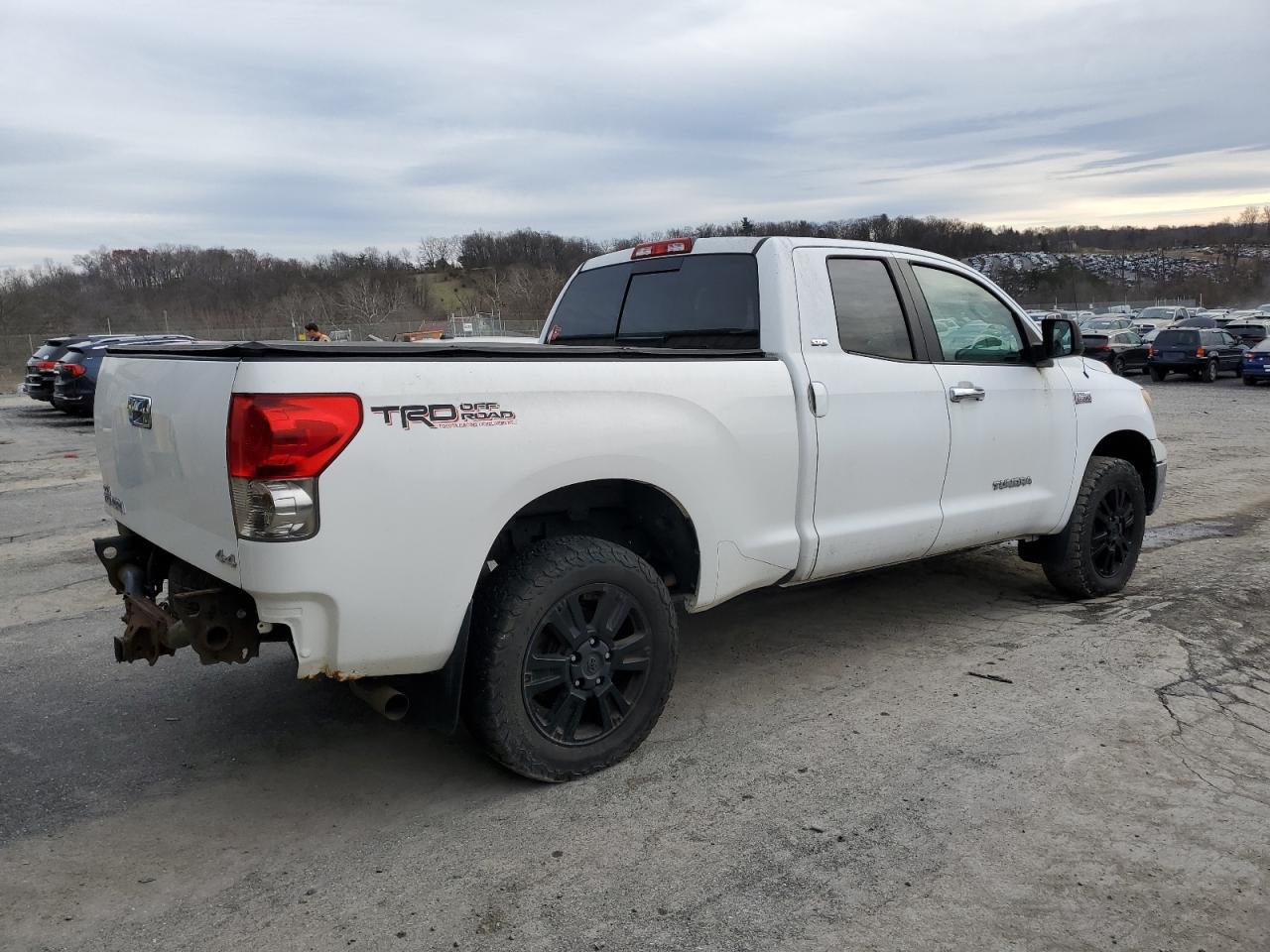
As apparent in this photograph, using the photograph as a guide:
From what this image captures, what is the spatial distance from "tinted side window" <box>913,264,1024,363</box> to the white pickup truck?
0.05 ft

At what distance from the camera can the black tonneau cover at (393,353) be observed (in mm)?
3119

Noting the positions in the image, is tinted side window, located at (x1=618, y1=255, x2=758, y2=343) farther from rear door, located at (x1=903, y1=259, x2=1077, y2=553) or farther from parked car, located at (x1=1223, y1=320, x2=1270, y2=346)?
parked car, located at (x1=1223, y1=320, x2=1270, y2=346)

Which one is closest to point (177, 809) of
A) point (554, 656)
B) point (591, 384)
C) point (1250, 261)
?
point (554, 656)

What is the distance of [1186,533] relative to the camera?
8102mm

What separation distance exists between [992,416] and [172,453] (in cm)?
381

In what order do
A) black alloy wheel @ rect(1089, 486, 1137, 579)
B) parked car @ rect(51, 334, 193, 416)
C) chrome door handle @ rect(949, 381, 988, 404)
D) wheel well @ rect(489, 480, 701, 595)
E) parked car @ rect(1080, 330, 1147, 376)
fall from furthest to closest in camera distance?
parked car @ rect(1080, 330, 1147, 376)
parked car @ rect(51, 334, 193, 416)
black alloy wheel @ rect(1089, 486, 1137, 579)
chrome door handle @ rect(949, 381, 988, 404)
wheel well @ rect(489, 480, 701, 595)

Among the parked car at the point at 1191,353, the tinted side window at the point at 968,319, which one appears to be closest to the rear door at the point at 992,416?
the tinted side window at the point at 968,319

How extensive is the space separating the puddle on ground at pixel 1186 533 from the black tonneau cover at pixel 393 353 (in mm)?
5068

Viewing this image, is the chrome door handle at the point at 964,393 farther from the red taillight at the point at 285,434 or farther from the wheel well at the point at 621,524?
the red taillight at the point at 285,434

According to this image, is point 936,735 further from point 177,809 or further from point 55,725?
point 55,725

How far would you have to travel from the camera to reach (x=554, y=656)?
364cm

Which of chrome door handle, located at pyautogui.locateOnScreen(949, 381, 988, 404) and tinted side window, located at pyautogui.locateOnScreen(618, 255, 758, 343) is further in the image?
chrome door handle, located at pyautogui.locateOnScreen(949, 381, 988, 404)

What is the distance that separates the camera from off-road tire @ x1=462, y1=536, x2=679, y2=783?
11.5 ft

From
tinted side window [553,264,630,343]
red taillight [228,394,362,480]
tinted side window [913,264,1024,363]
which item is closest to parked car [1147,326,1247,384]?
tinted side window [913,264,1024,363]
